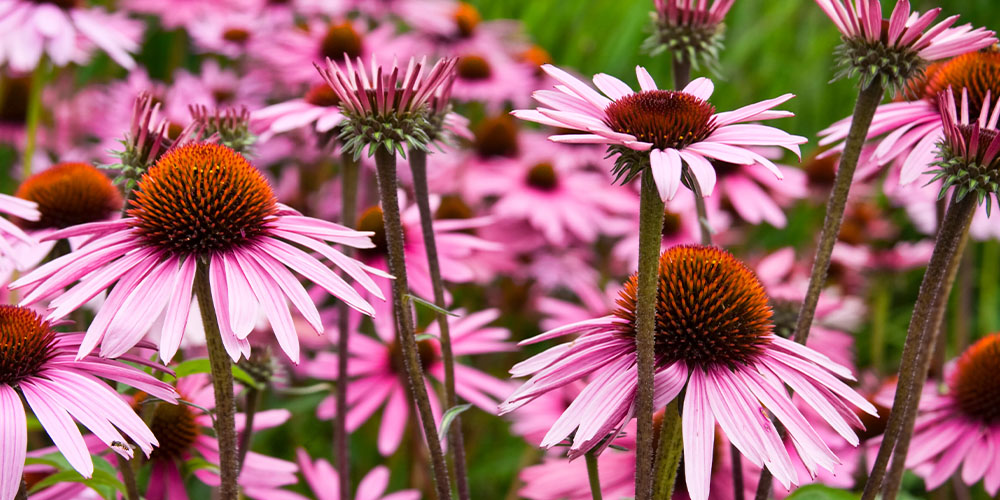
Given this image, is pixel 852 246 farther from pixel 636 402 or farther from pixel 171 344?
pixel 171 344

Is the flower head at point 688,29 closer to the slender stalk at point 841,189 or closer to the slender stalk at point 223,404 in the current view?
the slender stalk at point 841,189

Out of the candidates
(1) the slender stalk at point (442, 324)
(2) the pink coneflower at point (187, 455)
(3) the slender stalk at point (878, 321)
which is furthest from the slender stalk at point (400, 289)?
(3) the slender stalk at point (878, 321)

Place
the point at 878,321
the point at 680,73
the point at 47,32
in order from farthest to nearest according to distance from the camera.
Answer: the point at 878,321
the point at 47,32
the point at 680,73

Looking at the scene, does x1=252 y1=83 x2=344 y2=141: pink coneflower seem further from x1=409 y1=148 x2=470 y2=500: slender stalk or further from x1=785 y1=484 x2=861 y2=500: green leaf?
x1=785 y1=484 x2=861 y2=500: green leaf

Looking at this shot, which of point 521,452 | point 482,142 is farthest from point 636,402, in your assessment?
point 482,142

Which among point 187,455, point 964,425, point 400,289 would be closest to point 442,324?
point 400,289

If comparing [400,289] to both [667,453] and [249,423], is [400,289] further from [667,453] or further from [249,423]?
[249,423]

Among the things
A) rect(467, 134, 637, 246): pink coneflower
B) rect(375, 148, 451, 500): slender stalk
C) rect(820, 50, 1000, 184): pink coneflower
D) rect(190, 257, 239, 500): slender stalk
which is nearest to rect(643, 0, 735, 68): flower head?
rect(820, 50, 1000, 184): pink coneflower
